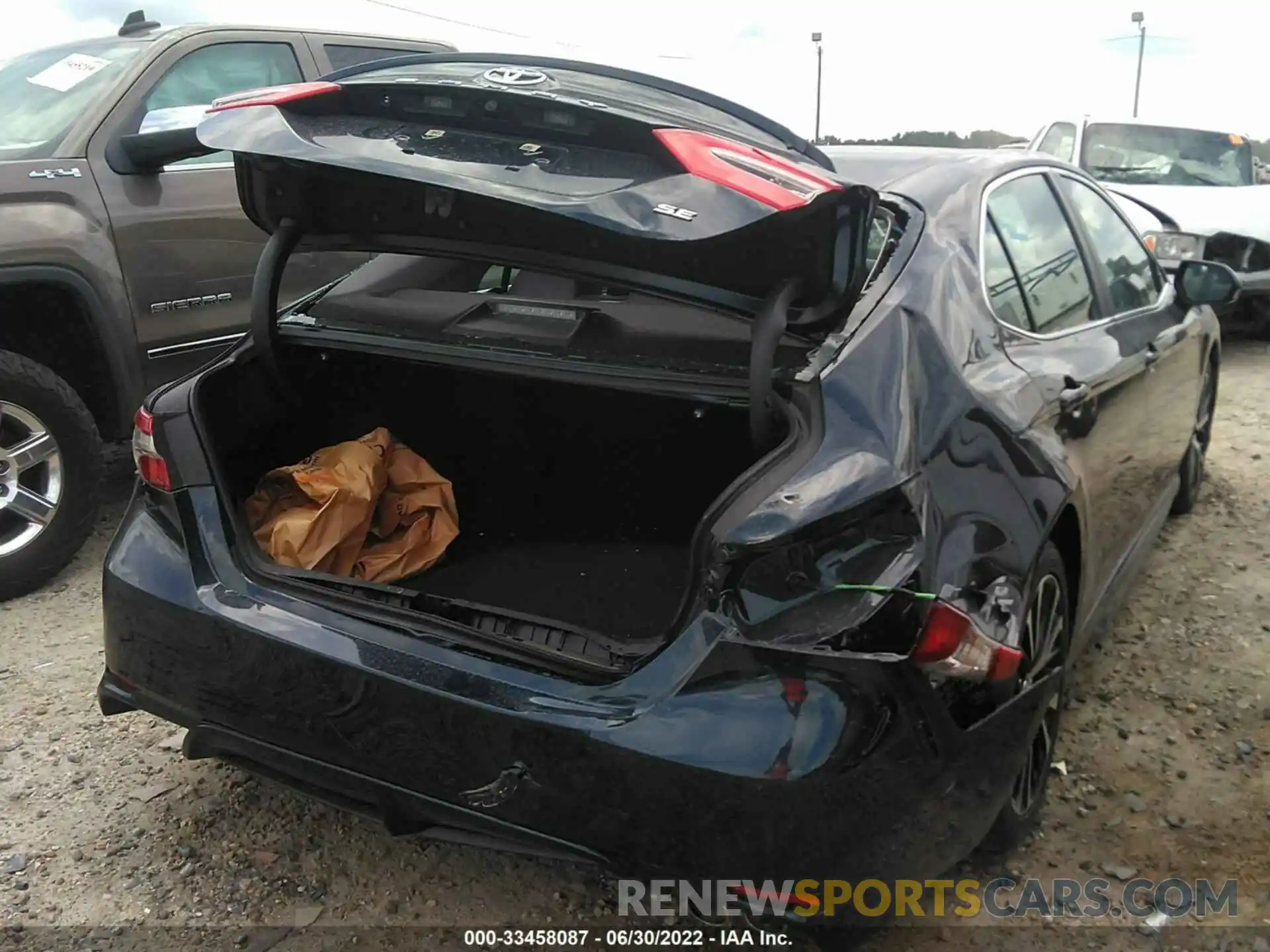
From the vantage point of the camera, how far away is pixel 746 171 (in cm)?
205

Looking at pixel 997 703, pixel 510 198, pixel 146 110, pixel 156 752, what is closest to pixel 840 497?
pixel 997 703

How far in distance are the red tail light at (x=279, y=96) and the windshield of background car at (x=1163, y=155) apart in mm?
8081

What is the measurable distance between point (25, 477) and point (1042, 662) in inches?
140

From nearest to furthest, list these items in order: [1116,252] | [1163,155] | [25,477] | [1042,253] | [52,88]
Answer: [1042,253], [1116,252], [25,477], [52,88], [1163,155]

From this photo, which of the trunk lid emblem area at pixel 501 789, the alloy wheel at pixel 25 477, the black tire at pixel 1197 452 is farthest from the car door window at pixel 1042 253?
the alloy wheel at pixel 25 477

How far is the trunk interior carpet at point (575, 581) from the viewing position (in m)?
2.71

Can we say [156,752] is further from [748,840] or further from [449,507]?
[748,840]

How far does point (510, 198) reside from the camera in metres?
2.05

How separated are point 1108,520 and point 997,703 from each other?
1.16 m

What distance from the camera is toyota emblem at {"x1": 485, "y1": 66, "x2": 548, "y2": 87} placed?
223cm

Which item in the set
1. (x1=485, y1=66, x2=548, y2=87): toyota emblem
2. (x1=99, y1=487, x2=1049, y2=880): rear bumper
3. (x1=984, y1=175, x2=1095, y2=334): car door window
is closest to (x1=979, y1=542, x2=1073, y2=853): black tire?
(x1=99, y1=487, x2=1049, y2=880): rear bumper

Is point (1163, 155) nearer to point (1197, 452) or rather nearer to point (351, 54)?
point (1197, 452)

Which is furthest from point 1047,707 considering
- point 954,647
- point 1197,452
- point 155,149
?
point 155,149

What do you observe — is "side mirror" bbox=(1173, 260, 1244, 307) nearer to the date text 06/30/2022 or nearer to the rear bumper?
the rear bumper
